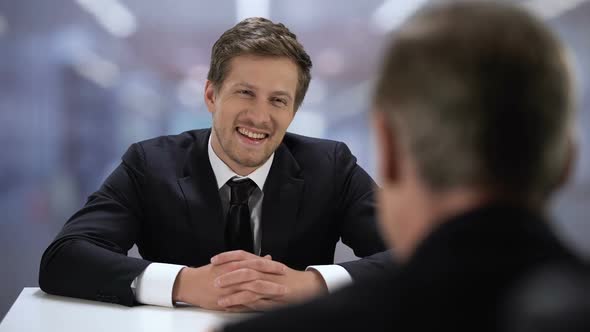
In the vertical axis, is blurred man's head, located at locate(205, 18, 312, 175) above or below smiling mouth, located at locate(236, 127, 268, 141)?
above

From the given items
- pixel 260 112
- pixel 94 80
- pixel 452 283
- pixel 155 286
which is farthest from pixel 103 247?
pixel 94 80

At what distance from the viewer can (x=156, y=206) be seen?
2.56m

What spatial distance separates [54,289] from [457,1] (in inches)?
66.6

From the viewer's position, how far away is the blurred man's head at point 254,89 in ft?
8.40

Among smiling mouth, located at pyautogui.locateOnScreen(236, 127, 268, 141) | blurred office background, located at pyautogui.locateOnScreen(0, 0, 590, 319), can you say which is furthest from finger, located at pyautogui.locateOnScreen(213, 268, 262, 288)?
blurred office background, located at pyautogui.locateOnScreen(0, 0, 590, 319)

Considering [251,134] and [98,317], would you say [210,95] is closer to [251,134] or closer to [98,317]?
[251,134]

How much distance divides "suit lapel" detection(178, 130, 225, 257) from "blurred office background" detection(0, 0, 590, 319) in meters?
1.90

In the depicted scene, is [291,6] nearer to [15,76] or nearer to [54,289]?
[15,76]

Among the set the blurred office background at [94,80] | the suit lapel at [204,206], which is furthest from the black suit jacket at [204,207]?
the blurred office background at [94,80]

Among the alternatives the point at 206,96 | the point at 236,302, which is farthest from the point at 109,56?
the point at 236,302

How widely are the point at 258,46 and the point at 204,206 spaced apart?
0.56 meters

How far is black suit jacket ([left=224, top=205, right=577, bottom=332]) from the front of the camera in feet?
2.21

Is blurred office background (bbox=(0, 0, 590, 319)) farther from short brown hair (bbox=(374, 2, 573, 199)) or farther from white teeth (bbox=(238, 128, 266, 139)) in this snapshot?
short brown hair (bbox=(374, 2, 573, 199))

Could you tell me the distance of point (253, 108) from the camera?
8.52ft
